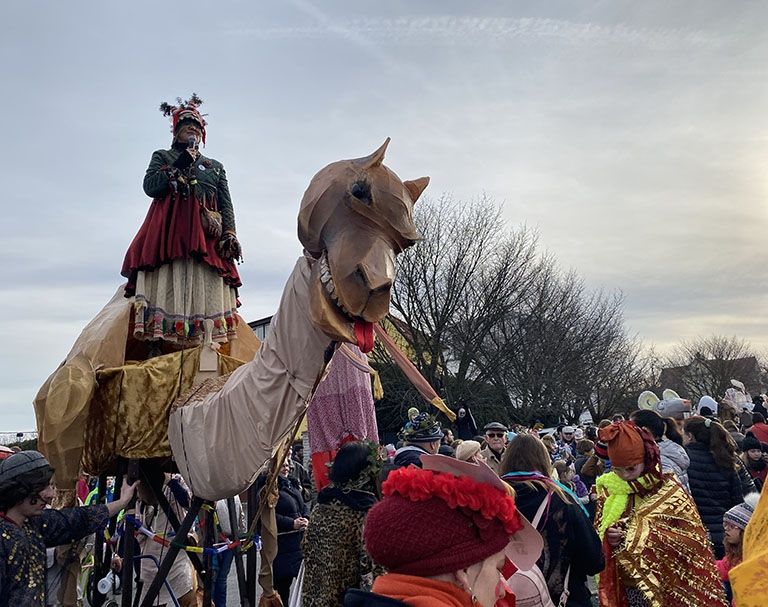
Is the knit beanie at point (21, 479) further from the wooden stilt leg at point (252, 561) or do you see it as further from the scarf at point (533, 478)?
the scarf at point (533, 478)

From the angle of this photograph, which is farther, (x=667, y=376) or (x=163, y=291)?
(x=667, y=376)

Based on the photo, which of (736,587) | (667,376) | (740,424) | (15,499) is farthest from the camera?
(667,376)

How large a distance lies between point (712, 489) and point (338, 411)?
3591 millimetres

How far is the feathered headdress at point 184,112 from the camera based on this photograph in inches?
205

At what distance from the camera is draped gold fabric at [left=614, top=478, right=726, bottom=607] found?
4117mm

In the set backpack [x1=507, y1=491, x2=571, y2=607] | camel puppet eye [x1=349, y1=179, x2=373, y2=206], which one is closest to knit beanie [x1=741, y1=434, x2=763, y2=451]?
backpack [x1=507, y1=491, x2=571, y2=607]

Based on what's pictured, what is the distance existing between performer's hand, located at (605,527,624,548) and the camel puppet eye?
272cm

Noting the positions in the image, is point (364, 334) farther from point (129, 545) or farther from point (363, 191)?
point (129, 545)

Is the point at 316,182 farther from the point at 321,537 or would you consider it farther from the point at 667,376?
the point at 667,376

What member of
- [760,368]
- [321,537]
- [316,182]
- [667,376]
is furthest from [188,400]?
[760,368]

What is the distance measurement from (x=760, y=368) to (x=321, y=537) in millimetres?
54285

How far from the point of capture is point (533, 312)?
29.3m

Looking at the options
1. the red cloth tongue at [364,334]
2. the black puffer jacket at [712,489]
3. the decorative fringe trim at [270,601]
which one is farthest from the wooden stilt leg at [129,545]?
the black puffer jacket at [712,489]

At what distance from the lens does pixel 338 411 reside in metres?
6.99
